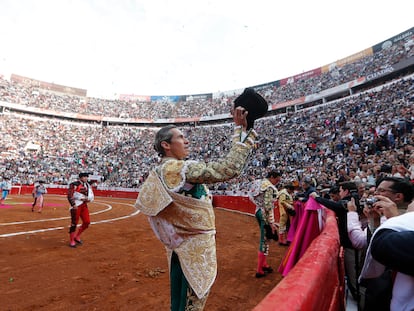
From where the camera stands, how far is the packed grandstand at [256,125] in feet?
43.8

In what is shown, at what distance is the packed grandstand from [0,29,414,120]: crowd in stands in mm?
165

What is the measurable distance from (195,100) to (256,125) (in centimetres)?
2006

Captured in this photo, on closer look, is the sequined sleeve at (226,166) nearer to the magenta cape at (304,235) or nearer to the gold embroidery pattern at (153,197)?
the gold embroidery pattern at (153,197)

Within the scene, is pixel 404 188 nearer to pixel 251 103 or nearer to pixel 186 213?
pixel 251 103

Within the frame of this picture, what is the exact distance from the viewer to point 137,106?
48219 millimetres

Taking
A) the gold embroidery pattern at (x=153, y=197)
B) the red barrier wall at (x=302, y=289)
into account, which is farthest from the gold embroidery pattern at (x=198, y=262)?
the red barrier wall at (x=302, y=289)

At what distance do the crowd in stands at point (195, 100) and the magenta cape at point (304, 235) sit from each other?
24388 mm

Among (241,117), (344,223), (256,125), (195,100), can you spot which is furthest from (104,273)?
(195,100)

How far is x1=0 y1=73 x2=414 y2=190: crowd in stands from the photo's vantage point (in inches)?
447

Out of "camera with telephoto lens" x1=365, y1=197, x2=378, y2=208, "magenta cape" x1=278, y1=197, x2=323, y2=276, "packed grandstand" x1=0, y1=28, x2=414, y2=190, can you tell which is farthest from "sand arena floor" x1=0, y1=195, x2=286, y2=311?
"packed grandstand" x1=0, y1=28, x2=414, y2=190

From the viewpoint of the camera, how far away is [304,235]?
363 centimetres

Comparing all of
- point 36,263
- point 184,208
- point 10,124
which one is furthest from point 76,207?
point 10,124

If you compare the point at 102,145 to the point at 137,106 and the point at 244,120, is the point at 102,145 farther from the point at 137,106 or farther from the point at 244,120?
the point at 244,120

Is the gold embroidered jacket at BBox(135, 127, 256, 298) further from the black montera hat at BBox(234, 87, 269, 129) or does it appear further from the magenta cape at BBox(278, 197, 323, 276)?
the magenta cape at BBox(278, 197, 323, 276)
